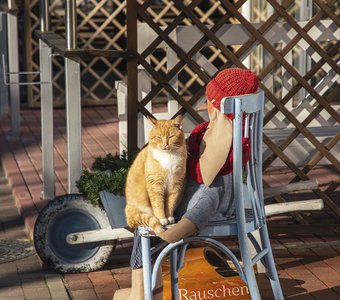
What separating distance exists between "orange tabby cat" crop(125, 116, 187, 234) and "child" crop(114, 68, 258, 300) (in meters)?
0.06

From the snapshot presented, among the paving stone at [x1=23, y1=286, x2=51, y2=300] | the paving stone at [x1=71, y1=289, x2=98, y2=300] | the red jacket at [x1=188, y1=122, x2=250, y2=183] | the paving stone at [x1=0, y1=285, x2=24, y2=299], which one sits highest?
the red jacket at [x1=188, y1=122, x2=250, y2=183]

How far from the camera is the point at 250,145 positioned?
4.33 metres

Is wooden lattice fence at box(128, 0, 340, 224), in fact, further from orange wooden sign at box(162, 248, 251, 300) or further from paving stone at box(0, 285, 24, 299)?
orange wooden sign at box(162, 248, 251, 300)

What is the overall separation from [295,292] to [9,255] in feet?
5.84

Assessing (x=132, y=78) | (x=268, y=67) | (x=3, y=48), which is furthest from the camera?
(x=3, y=48)

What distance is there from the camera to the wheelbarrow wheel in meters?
5.80

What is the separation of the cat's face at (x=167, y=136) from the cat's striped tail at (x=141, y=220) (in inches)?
11.0

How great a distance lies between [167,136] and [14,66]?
229 inches

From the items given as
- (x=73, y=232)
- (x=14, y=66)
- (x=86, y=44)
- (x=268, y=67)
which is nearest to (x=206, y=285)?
(x=73, y=232)

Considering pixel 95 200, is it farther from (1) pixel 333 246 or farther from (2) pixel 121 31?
(2) pixel 121 31

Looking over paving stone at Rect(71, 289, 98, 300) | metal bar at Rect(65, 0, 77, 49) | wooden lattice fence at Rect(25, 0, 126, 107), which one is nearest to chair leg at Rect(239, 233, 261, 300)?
paving stone at Rect(71, 289, 98, 300)

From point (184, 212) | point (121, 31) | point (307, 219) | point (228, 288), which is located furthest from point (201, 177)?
point (121, 31)

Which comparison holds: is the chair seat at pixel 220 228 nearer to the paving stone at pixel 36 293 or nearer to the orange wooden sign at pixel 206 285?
the orange wooden sign at pixel 206 285

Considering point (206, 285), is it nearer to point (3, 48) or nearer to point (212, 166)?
point (212, 166)
